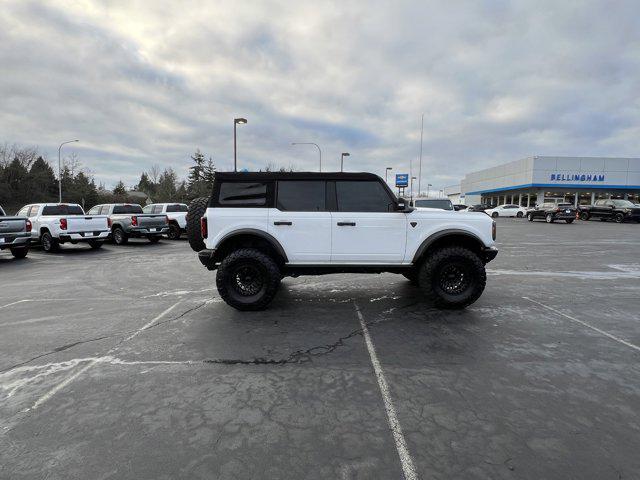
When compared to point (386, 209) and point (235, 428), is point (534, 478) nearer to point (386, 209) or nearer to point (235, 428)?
point (235, 428)

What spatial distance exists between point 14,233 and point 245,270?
9977 mm

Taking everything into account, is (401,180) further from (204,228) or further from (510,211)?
(204,228)

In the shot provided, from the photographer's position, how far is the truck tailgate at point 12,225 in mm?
10773

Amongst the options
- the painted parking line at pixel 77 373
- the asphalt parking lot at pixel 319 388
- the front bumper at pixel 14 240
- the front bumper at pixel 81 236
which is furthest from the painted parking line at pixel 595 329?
the front bumper at pixel 81 236

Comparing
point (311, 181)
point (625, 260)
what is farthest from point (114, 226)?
point (625, 260)

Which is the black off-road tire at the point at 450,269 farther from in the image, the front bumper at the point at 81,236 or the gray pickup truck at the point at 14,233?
the front bumper at the point at 81,236

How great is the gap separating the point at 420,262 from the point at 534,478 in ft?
12.1

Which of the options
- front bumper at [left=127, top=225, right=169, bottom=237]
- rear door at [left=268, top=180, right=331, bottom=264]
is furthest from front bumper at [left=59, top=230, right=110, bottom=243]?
rear door at [left=268, top=180, right=331, bottom=264]

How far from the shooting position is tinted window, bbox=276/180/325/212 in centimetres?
545

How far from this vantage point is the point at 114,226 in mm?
15648

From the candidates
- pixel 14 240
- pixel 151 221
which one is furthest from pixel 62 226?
pixel 151 221

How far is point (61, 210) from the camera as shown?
1366 cm

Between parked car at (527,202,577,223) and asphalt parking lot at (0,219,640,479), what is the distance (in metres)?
26.2

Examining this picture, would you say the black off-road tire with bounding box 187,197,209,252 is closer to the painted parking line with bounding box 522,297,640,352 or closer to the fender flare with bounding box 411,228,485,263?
the fender flare with bounding box 411,228,485,263
